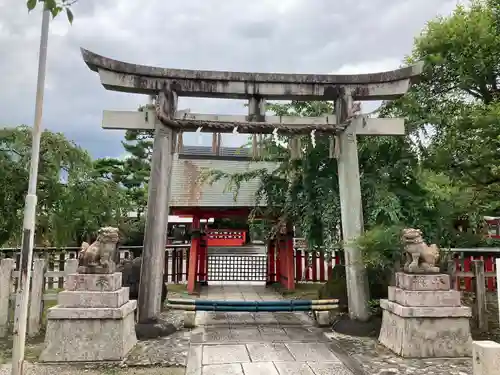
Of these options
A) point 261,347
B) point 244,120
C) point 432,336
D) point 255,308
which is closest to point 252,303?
point 255,308

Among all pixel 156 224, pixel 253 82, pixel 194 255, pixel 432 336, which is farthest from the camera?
pixel 194 255

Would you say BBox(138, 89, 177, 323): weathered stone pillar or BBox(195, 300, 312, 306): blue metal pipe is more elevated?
BBox(138, 89, 177, 323): weathered stone pillar

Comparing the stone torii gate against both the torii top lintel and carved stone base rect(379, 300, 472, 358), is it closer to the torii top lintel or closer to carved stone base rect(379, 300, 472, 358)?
the torii top lintel

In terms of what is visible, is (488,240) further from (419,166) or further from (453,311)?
(453,311)

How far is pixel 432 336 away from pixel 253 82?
5148 mm

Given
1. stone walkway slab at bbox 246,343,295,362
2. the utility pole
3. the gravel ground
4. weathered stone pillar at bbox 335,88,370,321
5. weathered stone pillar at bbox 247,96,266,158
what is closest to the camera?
the utility pole

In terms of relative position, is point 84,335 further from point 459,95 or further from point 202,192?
point 459,95

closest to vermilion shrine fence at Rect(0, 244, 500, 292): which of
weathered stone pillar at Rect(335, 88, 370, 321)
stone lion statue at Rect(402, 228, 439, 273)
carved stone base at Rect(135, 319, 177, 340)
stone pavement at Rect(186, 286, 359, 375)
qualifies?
weathered stone pillar at Rect(335, 88, 370, 321)

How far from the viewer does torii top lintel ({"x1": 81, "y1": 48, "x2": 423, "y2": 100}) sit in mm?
7133

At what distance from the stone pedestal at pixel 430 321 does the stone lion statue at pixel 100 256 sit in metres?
4.28

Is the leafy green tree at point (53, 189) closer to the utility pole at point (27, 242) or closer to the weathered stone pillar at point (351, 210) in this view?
the utility pole at point (27, 242)

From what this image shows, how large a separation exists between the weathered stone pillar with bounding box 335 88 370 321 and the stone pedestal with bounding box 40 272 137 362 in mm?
3931

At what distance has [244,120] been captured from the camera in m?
7.54

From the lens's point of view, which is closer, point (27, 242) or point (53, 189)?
point (27, 242)
